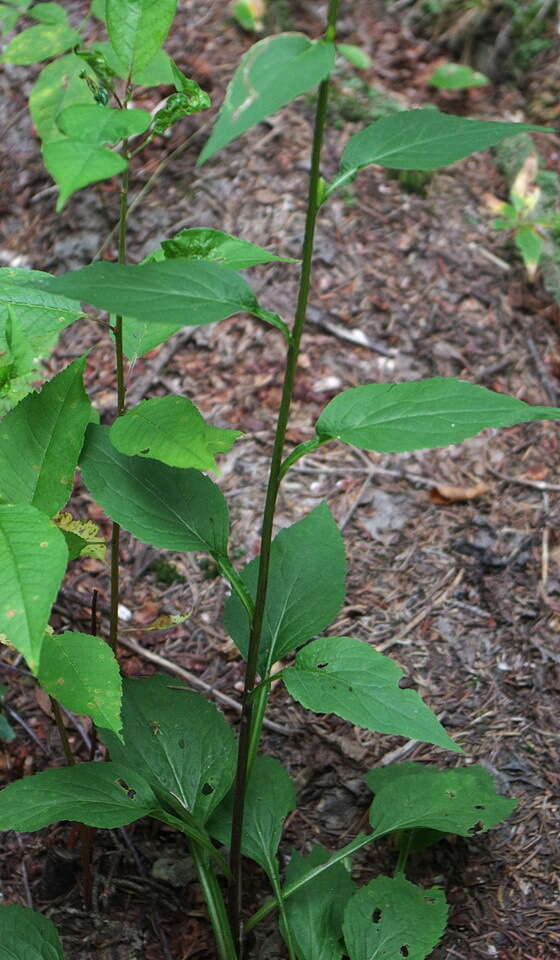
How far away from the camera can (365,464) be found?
3084 millimetres

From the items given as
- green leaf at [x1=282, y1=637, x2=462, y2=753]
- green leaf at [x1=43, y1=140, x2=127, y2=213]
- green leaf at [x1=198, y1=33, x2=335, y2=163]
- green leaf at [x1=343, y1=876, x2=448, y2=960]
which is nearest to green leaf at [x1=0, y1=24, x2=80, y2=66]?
green leaf at [x1=43, y1=140, x2=127, y2=213]

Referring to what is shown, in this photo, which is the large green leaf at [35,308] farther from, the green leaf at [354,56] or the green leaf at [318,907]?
the green leaf at [354,56]

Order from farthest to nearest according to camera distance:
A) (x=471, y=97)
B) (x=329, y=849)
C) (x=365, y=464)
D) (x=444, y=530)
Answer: (x=471, y=97), (x=365, y=464), (x=444, y=530), (x=329, y=849)

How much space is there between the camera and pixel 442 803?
2002 mm

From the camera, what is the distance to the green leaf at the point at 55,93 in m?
2.55

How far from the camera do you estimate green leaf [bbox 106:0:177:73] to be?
4.89ft

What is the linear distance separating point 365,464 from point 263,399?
449mm

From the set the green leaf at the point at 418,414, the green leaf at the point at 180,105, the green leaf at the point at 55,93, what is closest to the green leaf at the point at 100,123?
the green leaf at the point at 180,105

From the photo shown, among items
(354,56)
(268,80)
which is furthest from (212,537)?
(354,56)

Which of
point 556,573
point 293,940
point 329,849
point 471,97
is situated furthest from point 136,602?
point 471,97

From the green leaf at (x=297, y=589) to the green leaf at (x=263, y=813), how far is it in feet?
1.17

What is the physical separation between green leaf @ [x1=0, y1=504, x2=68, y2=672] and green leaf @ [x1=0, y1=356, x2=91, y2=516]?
0.66 ft

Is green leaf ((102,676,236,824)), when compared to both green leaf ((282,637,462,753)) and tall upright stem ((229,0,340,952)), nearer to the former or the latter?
tall upright stem ((229,0,340,952))

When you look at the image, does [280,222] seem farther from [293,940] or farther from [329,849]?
[293,940]
